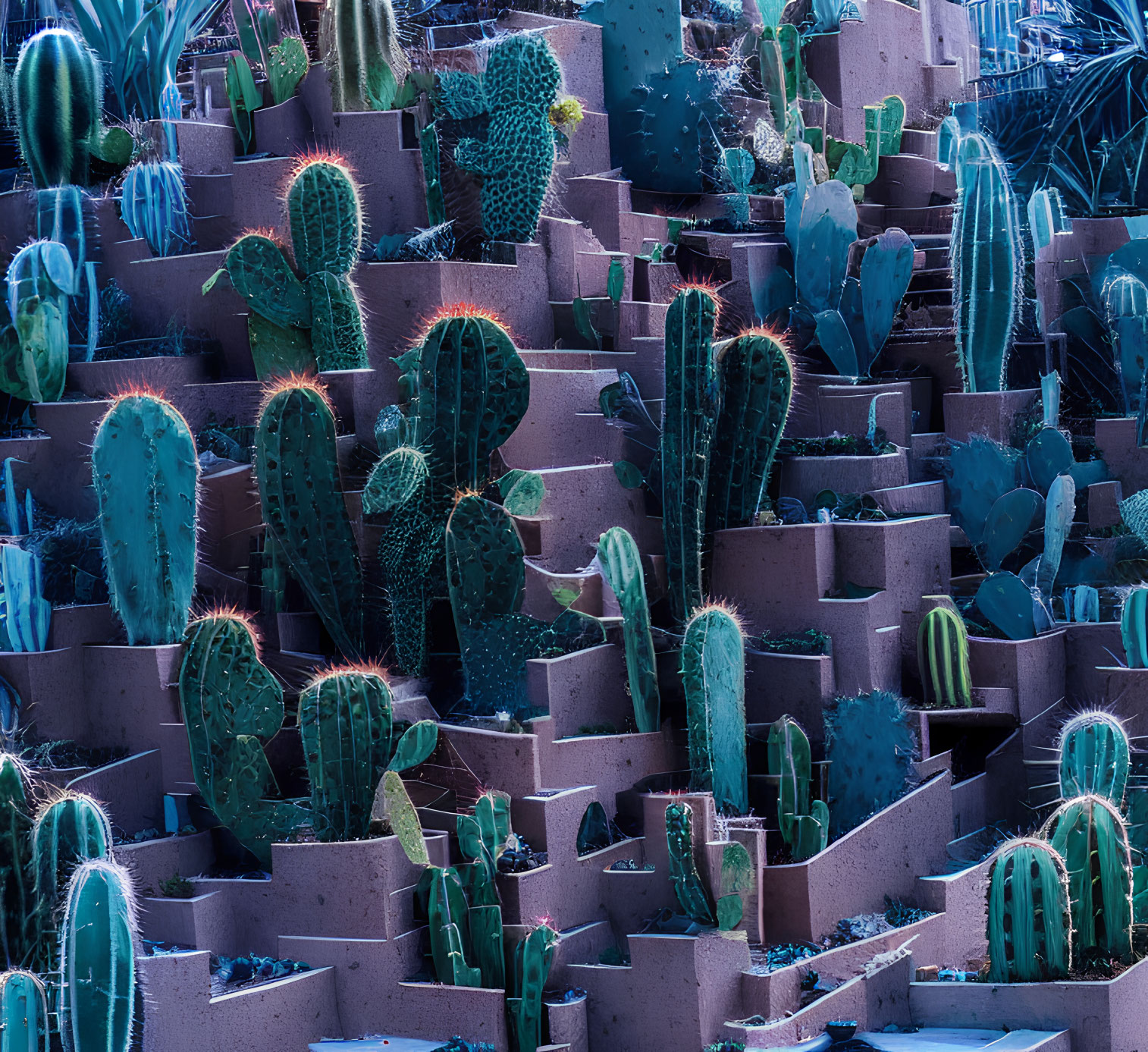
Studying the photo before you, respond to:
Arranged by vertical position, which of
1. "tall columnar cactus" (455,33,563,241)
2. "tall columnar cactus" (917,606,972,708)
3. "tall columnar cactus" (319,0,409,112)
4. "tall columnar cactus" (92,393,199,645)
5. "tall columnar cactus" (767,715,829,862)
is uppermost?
"tall columnar cactus" (319,0,409,112)

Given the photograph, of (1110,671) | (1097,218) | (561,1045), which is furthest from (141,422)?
(1097,218)

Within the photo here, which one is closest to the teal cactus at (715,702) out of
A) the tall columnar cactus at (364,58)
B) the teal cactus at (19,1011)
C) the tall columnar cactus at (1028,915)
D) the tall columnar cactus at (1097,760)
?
the tall columnar cactus at (1028,915)

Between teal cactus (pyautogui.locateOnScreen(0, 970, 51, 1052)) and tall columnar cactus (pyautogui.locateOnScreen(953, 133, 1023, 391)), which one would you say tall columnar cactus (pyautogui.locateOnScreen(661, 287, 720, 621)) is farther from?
teal cactus (pyautogui.locateOnScreen(0, 970, 51, 1052))

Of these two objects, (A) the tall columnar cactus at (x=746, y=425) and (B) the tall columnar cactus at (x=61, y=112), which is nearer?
(A) the tall columnar cactus at (x=746, y=425)

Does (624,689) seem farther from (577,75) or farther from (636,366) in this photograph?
(577,75)

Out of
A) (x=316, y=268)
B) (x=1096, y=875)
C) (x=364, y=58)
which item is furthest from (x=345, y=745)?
(x=364, y=58)

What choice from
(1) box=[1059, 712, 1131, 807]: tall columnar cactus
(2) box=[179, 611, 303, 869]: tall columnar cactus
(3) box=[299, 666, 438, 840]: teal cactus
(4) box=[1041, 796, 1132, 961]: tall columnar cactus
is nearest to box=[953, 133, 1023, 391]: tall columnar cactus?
(1) box=[1059, 712, 1131, 807]: tall columnar cactus

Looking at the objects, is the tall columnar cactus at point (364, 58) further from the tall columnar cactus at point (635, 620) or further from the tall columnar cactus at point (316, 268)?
the tall columnar cactus at point (635, 620)
